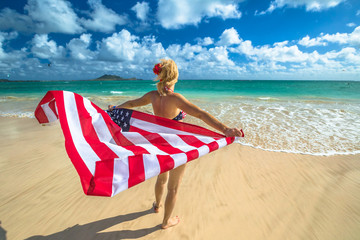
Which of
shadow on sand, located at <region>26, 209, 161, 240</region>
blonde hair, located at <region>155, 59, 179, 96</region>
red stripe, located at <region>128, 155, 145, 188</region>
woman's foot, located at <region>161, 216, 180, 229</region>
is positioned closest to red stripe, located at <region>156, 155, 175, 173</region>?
red stripe, located at <region>128, 155, 145, 188</region>

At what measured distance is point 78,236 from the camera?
250cm

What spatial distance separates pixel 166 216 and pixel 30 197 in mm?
2779

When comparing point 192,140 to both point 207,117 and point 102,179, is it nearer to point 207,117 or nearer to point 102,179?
point 207,117

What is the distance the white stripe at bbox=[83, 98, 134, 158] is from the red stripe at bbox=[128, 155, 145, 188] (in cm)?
18

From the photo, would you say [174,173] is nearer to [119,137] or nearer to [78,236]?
[119,137]

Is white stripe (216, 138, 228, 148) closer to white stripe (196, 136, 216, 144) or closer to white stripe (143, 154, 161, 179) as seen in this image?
white stripe (196, 136, 216, 144)

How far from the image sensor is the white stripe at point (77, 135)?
168cm

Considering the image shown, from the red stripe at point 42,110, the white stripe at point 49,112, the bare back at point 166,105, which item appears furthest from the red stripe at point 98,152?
the bare back at point 166,105

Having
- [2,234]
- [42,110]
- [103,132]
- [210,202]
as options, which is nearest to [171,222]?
[210,202]

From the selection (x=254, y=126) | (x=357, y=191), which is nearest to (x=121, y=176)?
(x=357, y=191)

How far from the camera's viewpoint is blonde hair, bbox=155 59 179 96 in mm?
2029

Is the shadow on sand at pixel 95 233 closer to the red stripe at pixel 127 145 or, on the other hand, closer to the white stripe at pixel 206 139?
the red stripe at pixel 127 145

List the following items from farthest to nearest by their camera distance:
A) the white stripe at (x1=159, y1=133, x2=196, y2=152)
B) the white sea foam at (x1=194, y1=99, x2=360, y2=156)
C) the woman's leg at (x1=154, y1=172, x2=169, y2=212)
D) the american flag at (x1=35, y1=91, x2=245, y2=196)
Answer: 1. the white sea foam at (x1=194, y1=99, x2=360, y2=156)
2. the woman's leg at (x1=154, y1=172, x2=169, y2=212)
3. the white stripe at (x1=159, y1=133, x2=196, y2=152)
4. the american flag at (x1=35, y1=91, x2=245, y2=196)

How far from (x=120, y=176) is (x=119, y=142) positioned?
720 mm
